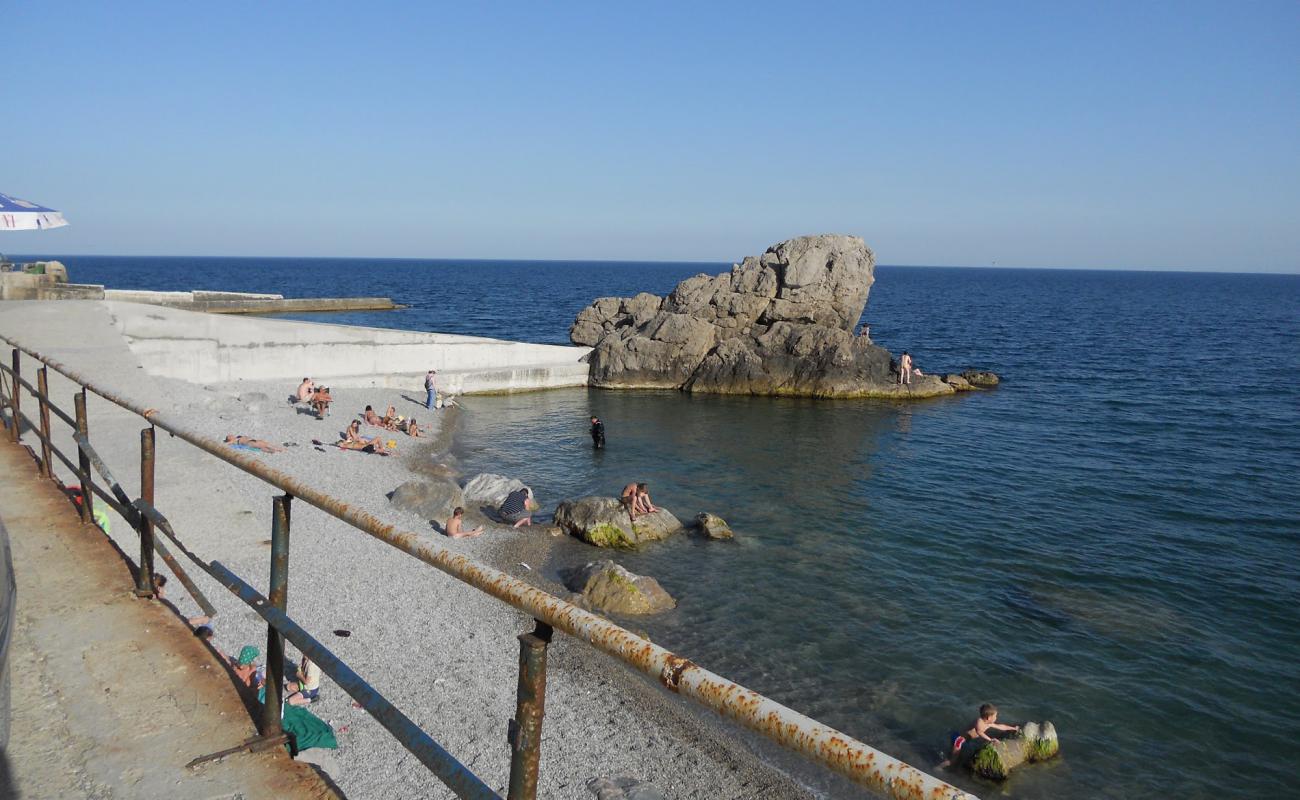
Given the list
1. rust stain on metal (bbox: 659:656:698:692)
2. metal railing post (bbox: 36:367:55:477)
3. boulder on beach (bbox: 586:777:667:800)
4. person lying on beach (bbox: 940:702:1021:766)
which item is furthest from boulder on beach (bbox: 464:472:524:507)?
rust stain on metal (bbox: 659:656:698:692)

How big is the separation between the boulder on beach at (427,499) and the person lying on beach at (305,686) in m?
8.95

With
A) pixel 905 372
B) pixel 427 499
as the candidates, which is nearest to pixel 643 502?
pixel 427 499

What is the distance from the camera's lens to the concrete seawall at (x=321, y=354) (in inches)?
1109

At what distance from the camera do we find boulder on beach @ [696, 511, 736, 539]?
18750mm

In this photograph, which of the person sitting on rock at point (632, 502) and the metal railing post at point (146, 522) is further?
the person sitting on rock at point (632, 502)

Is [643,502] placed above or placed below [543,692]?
below

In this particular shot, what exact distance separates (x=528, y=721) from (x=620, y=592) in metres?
12.7

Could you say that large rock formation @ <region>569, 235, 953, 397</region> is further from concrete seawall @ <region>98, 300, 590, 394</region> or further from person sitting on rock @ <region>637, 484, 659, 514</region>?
person sitting on rock @ <region>637, 484, 659, 514</region>

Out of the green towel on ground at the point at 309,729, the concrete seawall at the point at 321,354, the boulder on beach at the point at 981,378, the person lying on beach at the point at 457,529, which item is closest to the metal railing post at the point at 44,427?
the green towel on ground at the point at 309,729

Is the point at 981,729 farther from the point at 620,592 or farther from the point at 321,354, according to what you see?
the point at 321,354

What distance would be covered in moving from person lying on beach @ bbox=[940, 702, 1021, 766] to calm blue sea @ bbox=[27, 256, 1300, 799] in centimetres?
28

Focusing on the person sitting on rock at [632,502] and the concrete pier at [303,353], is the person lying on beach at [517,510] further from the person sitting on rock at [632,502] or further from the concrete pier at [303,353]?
the concrete pier at [303,353]

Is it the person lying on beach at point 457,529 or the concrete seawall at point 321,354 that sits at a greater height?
the concrete seawall at point 321,354

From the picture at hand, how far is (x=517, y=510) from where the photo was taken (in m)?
19.3
